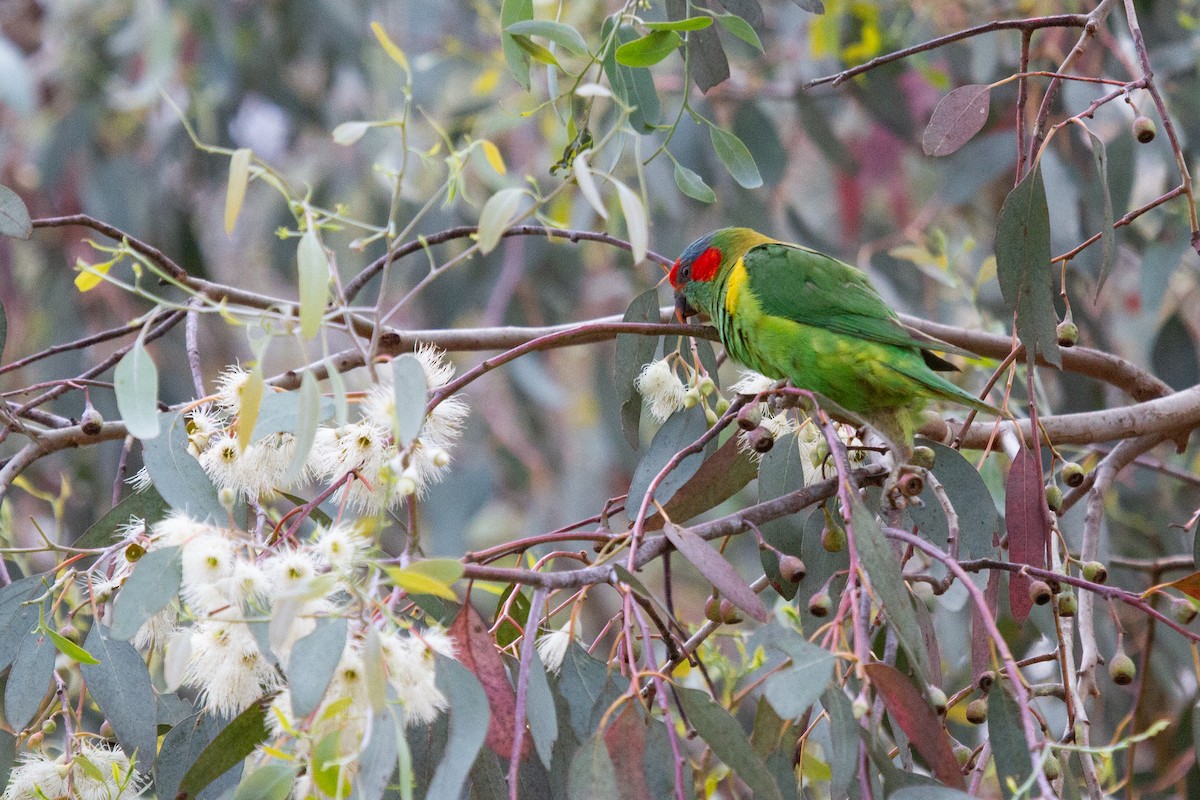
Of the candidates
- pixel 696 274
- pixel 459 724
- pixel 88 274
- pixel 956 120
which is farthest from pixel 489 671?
pixel 696 274

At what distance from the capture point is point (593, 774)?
102 centimetres

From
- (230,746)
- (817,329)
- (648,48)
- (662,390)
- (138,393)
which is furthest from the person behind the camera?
(817,329)

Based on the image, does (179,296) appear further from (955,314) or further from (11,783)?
(955,314)

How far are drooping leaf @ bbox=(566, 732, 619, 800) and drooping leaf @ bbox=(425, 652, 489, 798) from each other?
3.8 inches

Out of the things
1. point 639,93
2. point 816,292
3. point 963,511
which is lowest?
point 963,511

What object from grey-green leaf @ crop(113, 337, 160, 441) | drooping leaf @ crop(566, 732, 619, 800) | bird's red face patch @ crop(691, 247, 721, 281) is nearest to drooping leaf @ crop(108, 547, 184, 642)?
grey-green leaf @ crop(113, 337, 160, 441)

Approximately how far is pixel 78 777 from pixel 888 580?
978 mm

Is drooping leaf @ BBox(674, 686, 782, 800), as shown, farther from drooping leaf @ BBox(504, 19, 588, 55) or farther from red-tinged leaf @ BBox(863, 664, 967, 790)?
drooping leaf @ BBox(504, 19, 588, 55)

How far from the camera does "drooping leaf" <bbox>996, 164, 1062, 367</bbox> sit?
1.44 meters

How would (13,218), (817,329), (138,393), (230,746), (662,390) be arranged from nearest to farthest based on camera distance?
(138,393), (230,746), (13,218), (662,390), (817,329)

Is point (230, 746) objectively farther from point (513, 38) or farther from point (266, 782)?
point (513, 38)

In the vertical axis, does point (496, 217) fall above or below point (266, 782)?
above

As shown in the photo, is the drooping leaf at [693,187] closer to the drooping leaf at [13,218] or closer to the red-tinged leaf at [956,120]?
the red-tinged leaf at [956,120]

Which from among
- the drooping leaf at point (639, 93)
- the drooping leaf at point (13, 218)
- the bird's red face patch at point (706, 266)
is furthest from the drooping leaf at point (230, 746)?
the bird's red face patch at point (706, 266)
